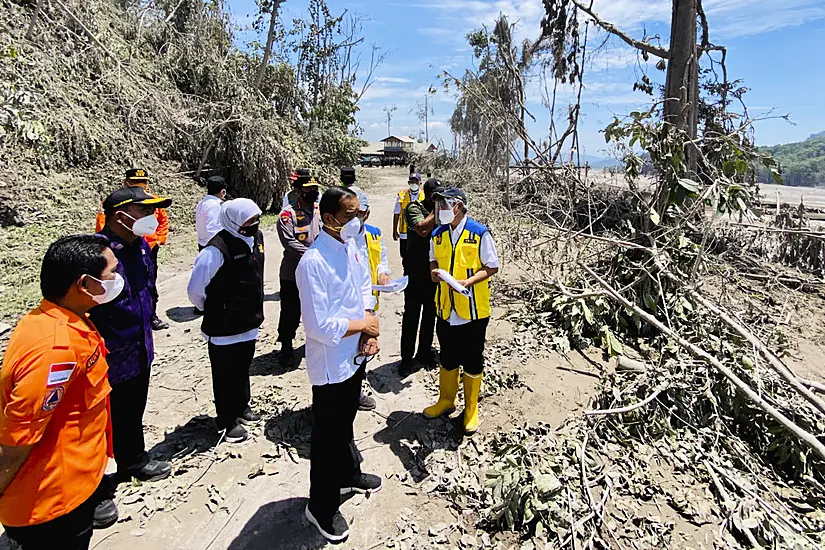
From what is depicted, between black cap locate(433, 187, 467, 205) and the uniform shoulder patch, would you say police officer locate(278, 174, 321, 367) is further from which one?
the uniform shoulder patch

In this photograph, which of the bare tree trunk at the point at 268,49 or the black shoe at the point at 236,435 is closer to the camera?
the black shoe at the point at 236,435

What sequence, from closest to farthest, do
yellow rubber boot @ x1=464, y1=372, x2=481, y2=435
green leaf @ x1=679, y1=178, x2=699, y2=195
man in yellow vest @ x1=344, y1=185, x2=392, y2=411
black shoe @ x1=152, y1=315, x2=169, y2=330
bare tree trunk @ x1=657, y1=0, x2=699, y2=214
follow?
1. yellow rubber boot @ x1=464, y1=372, x2=481, y2=435
2. man in yellow vest @ x1=344, y1=185, x2=392, y2=411
3. green leaf @ x1=679, y1=178, x2=699, y2=195
4. black shoe @ x1=152, y1=315, x2=169, y2=330
5. bare tree trunk @ x1=657, y1=0, x2=699, y2=214

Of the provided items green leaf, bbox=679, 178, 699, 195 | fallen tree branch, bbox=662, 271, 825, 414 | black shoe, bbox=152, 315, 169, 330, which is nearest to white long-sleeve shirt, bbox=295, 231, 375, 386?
fallen tree branch, bbox=662, 271, 825, 414

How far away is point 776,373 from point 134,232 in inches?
212

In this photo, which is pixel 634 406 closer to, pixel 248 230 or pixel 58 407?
pixel 248 230

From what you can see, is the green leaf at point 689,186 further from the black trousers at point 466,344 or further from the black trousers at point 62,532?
the black trousers at point 62,532

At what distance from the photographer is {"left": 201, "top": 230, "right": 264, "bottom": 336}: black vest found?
129 inches

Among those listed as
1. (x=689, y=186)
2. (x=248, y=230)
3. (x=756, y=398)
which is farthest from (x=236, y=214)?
(x=689, y=186)

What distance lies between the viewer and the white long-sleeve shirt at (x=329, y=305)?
241 cm

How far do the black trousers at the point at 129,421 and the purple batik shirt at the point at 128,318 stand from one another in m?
0.09

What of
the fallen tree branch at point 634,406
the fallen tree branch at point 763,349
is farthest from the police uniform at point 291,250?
the fallen tree branch at point 763,349

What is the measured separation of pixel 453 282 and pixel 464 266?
226 mm

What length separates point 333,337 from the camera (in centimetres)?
241

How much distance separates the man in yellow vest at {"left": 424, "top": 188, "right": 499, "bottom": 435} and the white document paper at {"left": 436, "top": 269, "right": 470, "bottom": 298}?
0.06 feet
